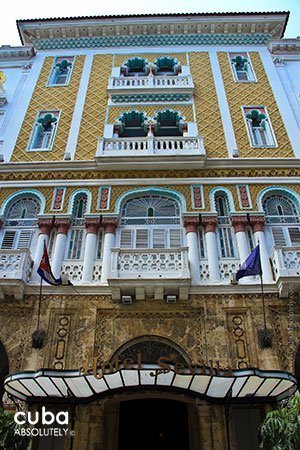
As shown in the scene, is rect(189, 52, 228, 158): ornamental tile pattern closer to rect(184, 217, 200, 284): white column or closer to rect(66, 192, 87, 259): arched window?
rect(184, 217, 200, 284): white column

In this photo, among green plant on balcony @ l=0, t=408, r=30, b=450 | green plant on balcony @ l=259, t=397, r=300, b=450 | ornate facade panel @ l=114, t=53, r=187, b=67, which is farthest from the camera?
ornate facade panel @ l=114, t=53, r=187, b=67

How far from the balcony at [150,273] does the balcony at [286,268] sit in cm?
251

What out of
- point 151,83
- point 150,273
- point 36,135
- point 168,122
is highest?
point 151,83

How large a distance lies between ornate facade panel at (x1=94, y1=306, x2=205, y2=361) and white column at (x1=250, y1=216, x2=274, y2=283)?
7.47 feet

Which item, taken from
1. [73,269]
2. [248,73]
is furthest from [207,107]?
[73,269]

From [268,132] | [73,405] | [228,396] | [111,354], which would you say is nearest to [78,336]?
[111,354]

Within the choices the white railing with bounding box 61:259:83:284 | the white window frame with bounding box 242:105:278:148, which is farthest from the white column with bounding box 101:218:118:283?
the white window frame with bounding box 242:105:278:148

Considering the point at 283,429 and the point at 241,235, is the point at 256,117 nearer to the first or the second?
the point at 241,235

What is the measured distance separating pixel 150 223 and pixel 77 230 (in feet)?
7.82

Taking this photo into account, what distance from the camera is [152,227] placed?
529 inches

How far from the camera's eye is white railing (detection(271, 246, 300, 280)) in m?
11.2

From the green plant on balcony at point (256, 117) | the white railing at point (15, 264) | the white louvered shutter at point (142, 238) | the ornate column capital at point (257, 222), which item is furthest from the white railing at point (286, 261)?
the white railing at point (15, 264)

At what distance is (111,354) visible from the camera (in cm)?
1064

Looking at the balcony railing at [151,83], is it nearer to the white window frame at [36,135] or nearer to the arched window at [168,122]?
the arched window at [168,122]
